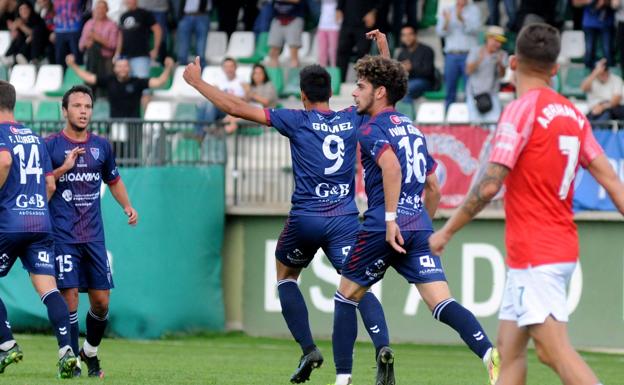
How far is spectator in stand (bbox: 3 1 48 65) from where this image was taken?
2384 centimetres

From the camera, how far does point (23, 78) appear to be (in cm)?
2353

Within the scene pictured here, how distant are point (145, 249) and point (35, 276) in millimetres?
5947

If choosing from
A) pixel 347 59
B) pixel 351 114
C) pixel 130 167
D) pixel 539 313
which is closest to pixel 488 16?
pixel 347 59

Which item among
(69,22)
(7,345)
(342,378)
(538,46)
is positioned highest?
(538,46)

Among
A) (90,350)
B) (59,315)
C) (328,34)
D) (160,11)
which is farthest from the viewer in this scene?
(160,11)

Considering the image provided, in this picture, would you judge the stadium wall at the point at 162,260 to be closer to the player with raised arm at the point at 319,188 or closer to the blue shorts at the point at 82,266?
the blue shorts at the point at 82,266

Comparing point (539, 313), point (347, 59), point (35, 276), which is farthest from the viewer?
point (347, 59)

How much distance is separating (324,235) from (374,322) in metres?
0.75

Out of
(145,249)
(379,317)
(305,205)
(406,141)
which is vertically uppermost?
(406,141)

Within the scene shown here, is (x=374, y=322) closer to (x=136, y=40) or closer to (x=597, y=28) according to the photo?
(x=597, y=28)

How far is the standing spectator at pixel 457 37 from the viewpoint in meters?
20.0

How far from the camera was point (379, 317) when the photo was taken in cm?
976

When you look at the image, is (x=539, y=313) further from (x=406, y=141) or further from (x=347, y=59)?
(x=347, y=59)

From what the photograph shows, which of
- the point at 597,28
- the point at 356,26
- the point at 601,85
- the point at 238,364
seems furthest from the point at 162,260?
the point at 597,28
